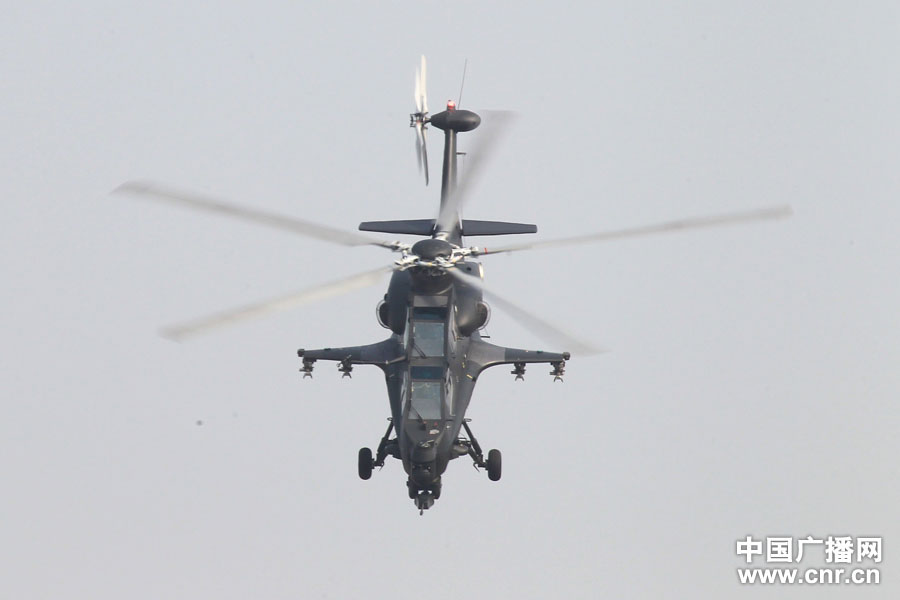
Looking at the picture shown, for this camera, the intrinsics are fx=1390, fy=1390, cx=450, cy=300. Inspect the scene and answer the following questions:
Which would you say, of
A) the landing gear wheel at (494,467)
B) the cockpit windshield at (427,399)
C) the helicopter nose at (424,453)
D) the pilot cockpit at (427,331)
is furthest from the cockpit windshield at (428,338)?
the landing gear wheel at (494,467)

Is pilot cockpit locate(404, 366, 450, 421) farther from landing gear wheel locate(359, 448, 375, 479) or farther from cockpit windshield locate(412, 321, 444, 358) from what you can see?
landing gear wheel locate(359, 448, 375, 479)

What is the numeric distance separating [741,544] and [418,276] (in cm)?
1526

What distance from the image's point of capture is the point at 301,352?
1989 inches

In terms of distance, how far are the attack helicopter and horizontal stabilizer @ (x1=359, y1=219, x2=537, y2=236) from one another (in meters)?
0.04

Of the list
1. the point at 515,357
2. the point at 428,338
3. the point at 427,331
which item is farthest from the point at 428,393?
Answer: the point at 515,357

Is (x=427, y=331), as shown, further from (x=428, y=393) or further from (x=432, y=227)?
(x=432, y=227)

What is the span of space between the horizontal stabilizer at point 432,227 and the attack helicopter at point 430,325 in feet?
0.13

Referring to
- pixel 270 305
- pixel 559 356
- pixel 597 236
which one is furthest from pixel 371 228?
pixel 270 305

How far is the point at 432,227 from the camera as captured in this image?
52656 millimetres

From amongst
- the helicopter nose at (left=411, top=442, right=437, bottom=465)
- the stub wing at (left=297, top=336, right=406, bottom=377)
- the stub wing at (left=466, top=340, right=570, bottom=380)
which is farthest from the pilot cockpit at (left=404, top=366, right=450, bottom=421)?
the stub wing at (left=466, top=340, right=570, bottom=380)

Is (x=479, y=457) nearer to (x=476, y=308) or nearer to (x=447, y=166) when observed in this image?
(x=476, y=308)

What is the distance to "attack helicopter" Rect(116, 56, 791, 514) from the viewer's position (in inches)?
1603

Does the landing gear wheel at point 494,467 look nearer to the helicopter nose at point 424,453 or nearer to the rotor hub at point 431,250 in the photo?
the helicopter nose at point 424,453

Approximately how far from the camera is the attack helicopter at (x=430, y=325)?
4072 cm
